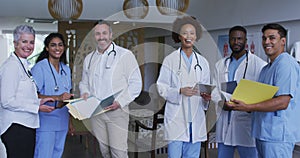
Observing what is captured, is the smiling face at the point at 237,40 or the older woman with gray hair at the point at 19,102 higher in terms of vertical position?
the smiling face at the point at 237,40

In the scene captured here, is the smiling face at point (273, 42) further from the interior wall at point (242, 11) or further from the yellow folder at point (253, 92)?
the interior wall at point (242, 11)

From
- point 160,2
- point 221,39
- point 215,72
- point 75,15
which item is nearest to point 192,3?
point 221,39

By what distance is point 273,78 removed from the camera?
237 centimetres

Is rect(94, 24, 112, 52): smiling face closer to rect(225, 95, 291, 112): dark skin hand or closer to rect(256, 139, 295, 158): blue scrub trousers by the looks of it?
rect(225, 95, 291, 112): dark skin hand

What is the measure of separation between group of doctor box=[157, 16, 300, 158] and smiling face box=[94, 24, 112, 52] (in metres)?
0.47

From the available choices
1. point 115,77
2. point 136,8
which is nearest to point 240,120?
point 115,77

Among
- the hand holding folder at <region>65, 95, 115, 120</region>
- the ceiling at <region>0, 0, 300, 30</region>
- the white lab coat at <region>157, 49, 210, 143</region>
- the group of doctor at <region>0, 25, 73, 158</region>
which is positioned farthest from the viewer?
the ceiling at <region>0, 0, 300, 30</region>

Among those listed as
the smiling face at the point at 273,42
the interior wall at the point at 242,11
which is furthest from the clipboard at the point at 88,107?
the interior wall at the point at 242,11

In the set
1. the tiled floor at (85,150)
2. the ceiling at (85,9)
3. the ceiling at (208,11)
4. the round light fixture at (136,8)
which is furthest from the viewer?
the ceiling at (85,9)

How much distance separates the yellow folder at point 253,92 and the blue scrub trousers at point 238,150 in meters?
0.55

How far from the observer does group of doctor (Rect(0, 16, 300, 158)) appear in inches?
93.2

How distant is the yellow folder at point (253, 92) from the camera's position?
7.55 ft

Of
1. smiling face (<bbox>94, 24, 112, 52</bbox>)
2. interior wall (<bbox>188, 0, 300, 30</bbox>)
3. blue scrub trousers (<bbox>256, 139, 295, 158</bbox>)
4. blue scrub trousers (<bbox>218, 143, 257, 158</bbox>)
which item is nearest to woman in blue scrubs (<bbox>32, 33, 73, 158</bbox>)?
smiling face (<bbox>94, 24, 112, 52</bbox>)

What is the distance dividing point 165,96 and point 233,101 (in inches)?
19.9
